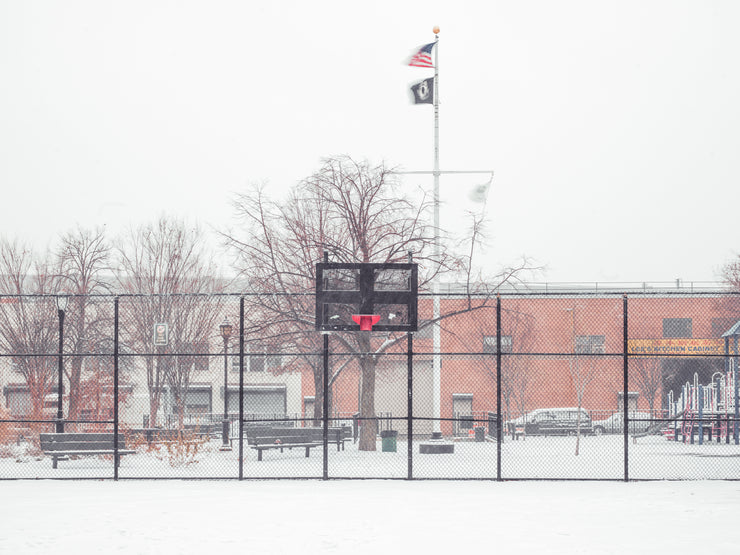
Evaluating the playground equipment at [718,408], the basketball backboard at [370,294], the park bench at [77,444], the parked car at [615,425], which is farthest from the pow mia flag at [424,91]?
the parked car at [615,425]

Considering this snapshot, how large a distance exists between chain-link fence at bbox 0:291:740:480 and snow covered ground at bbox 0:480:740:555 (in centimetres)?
97

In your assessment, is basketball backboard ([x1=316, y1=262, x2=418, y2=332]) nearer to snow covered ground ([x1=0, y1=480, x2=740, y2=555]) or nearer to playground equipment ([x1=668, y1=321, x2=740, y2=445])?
snow covered ground ([x1=0, y1=480, x2=740, y2=555])

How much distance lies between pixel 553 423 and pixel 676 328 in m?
14.0

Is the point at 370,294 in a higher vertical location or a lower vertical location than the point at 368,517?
higher

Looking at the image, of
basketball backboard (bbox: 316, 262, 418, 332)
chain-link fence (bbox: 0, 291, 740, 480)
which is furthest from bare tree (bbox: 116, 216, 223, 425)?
basketball backboard (bbox: 316, 262, 418, 332)

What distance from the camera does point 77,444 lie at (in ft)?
55.9

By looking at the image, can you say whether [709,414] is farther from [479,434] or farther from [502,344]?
[502,344]

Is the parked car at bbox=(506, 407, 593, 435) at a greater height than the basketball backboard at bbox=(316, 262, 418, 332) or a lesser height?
lesser

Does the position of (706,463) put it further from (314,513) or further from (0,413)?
(0,413)

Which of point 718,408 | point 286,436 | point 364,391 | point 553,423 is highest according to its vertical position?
point 364,391

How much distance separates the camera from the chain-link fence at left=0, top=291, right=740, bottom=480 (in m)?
17.0

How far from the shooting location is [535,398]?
126 feet

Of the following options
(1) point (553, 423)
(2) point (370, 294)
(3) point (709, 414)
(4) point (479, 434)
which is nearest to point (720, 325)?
(1) point (553, 423)

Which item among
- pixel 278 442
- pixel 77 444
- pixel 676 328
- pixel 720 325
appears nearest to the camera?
pixel 77 444
